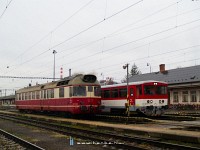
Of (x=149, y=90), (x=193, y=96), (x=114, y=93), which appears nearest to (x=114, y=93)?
(x=114, y=93)

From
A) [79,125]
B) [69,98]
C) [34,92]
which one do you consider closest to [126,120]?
[79,125]

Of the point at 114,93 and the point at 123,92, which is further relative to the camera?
the point at 114,93

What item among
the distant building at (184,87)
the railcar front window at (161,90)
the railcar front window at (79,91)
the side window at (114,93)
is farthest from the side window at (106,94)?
the distant building at (184,87)

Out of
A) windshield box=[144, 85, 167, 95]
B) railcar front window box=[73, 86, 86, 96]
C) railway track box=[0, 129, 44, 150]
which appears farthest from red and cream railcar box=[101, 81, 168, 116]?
railway track box=[0, 129, 44, 150]

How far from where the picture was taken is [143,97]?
2425cm

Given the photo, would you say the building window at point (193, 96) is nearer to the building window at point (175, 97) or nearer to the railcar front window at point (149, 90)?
the building window at point (175, 97)

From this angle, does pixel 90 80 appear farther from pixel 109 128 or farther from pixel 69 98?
pixel 109 128

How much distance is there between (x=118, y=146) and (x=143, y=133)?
11.3 feet

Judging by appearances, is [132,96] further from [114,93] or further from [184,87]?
[184,87]

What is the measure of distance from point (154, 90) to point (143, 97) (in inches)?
53.2

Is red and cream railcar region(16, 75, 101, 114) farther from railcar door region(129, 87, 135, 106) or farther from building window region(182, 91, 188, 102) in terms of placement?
building window region(182, 91, 188, 102)

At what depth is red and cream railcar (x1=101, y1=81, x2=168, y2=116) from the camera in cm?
2428

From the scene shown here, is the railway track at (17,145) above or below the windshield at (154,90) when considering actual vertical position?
below

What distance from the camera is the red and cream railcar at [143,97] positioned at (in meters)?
24.3
